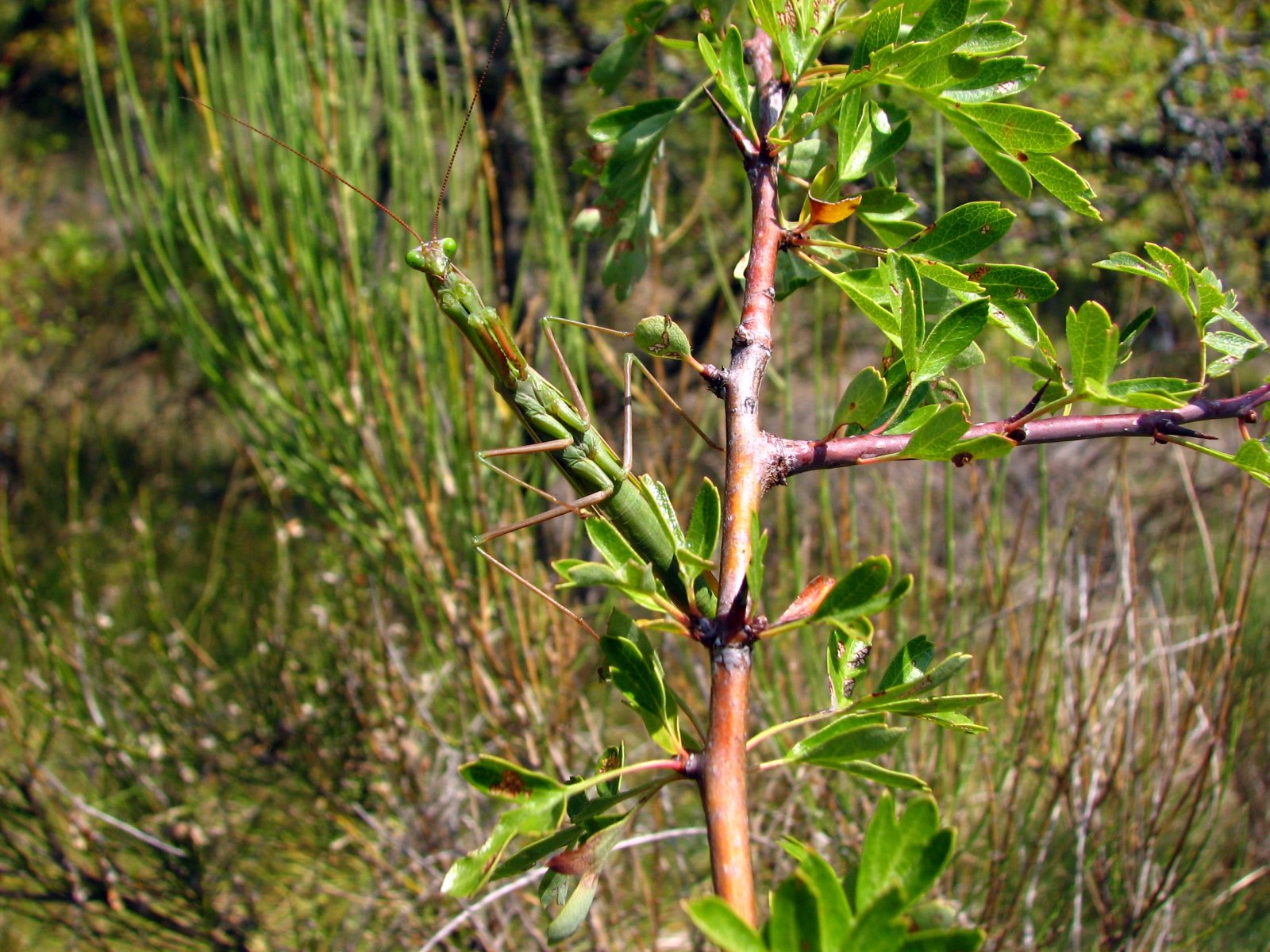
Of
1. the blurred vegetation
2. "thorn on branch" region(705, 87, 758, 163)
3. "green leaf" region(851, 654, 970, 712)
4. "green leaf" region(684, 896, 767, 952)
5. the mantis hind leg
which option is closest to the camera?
"green leaf" region(684, 896, 767, 952)

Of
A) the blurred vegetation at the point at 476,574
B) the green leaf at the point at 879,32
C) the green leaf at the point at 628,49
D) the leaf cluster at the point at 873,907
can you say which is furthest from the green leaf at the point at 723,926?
the blurred vegetation at the point at 476,574

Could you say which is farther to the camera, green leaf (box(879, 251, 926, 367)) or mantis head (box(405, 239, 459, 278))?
mantis head (box(405, 239, 459, 278))

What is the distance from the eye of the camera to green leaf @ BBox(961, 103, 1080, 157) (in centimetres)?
37

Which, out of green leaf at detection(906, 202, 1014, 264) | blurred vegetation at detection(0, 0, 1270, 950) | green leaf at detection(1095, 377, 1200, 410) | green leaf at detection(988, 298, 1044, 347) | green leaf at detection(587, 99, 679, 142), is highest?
green leaf at detection(587, 99, 679, 142)

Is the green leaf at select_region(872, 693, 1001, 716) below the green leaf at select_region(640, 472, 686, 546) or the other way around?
below

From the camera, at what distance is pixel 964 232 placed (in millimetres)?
377

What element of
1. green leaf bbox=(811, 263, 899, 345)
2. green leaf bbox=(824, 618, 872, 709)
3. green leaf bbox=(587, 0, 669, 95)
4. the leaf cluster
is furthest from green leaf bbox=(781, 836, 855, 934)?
green leaf bbox=(587, 0, 669, 95)

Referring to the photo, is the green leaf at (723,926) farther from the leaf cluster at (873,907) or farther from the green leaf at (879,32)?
the green leaf at (879,32)

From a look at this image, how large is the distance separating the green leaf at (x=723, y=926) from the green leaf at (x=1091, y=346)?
0.23m

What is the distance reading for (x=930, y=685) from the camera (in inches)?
12.8

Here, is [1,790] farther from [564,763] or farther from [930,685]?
[930,685]

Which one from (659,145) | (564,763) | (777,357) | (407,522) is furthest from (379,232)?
(659,145)

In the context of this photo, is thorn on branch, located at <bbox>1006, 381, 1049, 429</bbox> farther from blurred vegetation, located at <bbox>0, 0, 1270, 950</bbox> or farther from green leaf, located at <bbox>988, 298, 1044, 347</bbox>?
blurred vegetation, located at <bbox>0, 0, 1270, 950</bbox>

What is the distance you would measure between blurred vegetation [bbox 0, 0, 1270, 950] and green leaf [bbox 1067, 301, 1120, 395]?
0.46 metres
